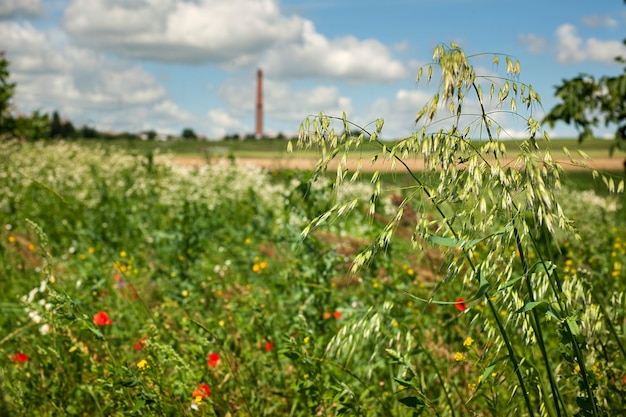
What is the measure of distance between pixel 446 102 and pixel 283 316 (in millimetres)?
2475

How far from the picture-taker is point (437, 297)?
4344 mm

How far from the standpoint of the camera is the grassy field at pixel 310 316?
171 cm

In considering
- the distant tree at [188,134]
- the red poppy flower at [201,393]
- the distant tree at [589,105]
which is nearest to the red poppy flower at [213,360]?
the red poppy flower at [201,393]

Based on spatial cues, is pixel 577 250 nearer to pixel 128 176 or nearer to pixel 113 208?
pixel 113 208

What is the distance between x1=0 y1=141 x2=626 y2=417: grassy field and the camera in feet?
5.61

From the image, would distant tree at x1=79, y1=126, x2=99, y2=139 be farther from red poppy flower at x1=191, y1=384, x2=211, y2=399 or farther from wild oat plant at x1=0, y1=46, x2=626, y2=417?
red poppy flower at x1=191, y1=384, x2=211, y2=399

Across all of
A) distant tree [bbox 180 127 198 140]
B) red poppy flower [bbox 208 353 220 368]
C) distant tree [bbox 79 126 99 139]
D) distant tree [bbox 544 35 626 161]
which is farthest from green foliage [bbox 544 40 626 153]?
distant tree [bbox 180 127 198 140]

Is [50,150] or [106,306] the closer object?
[106,306]

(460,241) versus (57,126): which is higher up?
(57,126)

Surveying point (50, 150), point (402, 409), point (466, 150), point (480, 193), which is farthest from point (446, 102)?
point (50, 150)

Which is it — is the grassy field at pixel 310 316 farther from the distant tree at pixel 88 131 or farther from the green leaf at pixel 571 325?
the distant tree at pixel 88 131

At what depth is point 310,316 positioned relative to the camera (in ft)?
12.1

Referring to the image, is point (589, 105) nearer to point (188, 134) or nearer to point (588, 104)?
point (588, 104)

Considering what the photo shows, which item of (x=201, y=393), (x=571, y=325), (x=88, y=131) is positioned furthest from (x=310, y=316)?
(x=88, y=131)
